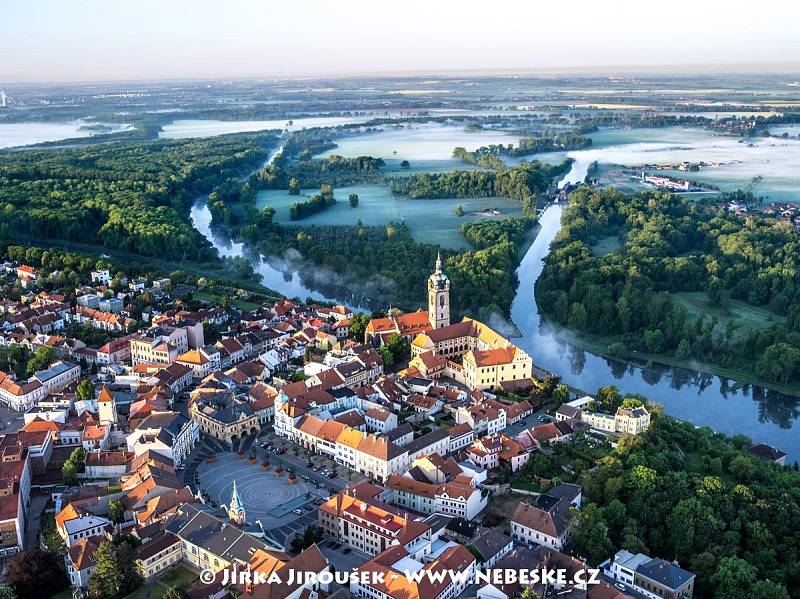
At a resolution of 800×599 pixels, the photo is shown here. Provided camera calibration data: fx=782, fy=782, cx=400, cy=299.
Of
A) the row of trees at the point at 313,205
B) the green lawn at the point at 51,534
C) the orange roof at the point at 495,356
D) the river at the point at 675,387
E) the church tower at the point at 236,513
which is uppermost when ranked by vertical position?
the row of trees at the point at 313,205

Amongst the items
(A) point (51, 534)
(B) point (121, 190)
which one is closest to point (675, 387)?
(A) point (51, 534)

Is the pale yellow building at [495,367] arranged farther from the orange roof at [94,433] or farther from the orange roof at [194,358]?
the orange roof at [94,433]

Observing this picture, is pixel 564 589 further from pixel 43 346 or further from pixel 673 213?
pixel 673 213

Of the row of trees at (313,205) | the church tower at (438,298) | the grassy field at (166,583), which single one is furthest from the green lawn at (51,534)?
the row of trees at (313,205)

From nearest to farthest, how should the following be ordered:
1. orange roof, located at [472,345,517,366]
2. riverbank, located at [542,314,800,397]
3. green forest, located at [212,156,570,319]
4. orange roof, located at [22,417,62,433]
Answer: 1. orange roof, located at [22,417,62,433]
2. orange roof, located at [472,345,517,366]
3. riverbank, located at [542,314,800,397]
4. green forest, located at [212,156,570,319]

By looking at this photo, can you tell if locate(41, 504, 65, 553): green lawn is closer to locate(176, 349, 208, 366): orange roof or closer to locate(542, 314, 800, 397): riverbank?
locate(176, 349, 208, 366): orange roof

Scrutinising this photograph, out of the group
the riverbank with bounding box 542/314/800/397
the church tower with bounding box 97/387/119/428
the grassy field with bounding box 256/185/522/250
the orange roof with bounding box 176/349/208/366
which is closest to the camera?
the church tower with bounding box 97/387/119/428

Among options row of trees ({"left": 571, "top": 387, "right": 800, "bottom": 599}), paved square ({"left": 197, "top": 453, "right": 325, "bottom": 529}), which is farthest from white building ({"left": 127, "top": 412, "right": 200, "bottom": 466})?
A: row of trees ({"left": 571, "top": 387, "right": 800, "bottom": 599})
